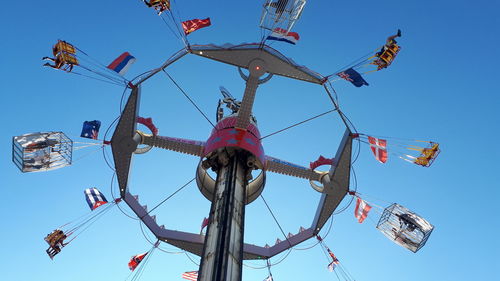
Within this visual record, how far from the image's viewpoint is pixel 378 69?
1966 cm

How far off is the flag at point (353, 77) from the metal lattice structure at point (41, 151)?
43.1 ft

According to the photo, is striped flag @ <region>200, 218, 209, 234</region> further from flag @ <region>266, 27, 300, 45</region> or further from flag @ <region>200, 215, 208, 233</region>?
flag @ <region>266, 27, 300, 45</region>

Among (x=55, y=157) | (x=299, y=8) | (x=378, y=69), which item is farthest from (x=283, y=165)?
(x=55, y=157)

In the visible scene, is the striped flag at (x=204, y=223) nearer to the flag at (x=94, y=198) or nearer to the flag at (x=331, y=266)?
the flag at (x=94, y=198)

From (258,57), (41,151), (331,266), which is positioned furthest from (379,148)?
(41,151)

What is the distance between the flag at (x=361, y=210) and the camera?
21.4 metres

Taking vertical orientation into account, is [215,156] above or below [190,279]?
above

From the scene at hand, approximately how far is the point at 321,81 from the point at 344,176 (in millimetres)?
5929

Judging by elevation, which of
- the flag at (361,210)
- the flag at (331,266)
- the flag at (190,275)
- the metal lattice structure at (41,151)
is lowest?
the flag at (331,266)

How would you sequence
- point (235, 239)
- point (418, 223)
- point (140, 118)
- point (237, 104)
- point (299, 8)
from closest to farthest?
point (235, 239) < point (299, 8) < point (418, 223) < point (140, 118) < point (237, 104)

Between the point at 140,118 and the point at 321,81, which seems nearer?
the point at 321,81

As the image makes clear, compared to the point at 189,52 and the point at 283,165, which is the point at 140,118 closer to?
the point at 189,52

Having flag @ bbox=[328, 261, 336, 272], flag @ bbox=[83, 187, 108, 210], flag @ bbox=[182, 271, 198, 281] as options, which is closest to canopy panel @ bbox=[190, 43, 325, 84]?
flag @ bbox=[83, 187, 108, 210]

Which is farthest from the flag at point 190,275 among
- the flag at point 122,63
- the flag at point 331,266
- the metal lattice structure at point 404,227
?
the flag at point 122,63
